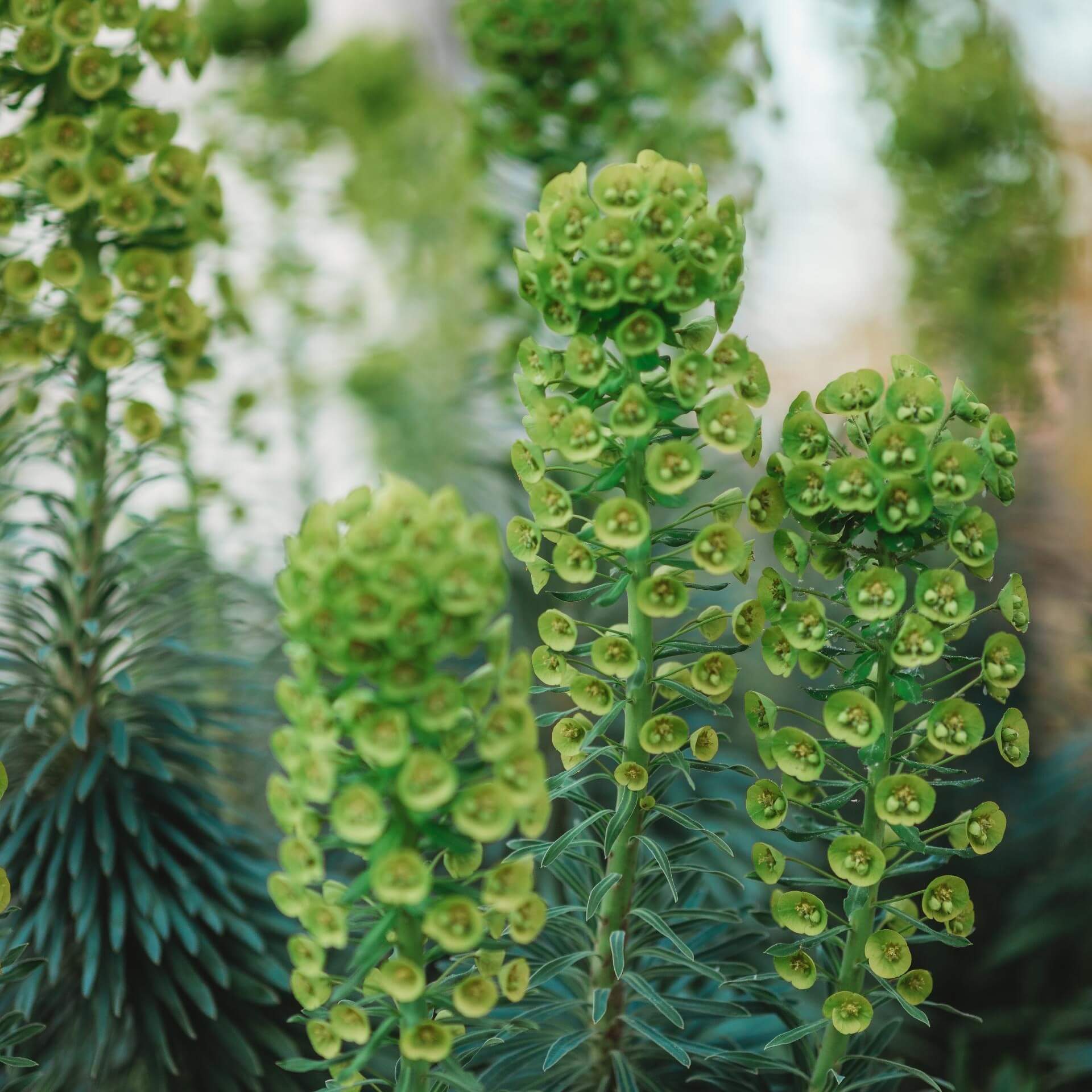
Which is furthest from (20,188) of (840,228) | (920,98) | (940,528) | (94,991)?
(840,228)

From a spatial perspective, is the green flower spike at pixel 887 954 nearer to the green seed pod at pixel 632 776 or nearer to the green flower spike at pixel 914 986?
the green flower spike at pixel 914 986

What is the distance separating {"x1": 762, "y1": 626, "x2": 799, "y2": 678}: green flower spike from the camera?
2.89ft

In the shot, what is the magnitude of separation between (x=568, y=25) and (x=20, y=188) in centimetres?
83

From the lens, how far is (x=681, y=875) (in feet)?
3.94

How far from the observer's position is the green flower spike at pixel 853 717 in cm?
84

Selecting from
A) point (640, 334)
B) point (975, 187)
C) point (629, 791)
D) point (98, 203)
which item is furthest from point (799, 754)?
point (975, 187)

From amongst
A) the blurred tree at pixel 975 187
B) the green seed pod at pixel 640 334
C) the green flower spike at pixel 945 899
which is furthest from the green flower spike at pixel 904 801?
the blurred tree at pixel 975 187

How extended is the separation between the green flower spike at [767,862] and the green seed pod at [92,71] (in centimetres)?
111

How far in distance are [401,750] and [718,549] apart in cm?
33

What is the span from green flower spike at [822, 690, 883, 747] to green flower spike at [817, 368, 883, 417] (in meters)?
0.25

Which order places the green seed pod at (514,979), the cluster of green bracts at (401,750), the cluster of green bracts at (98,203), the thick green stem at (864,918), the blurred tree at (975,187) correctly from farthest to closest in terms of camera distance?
the blurred tree at (975,187) < the cluster of green bracts at (98,203) < the thick green stem at (864,918) < the green seed pod at (514,979) < the cluster of green bracts at (401,750)

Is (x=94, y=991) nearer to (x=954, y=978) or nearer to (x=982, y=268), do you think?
(x=954, y=978)

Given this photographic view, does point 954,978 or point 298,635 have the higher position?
point 298,635

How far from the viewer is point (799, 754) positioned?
879 mm
